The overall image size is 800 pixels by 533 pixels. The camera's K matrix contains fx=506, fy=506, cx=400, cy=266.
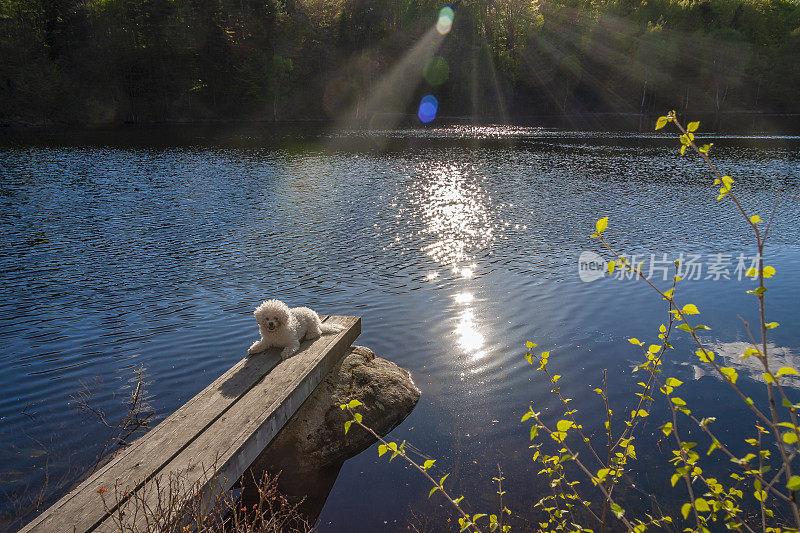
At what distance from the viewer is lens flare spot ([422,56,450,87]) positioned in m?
90.5

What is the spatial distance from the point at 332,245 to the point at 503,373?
942cm

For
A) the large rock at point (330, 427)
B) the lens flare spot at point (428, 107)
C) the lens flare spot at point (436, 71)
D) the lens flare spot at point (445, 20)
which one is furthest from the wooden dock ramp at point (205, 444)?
the lens flare spot at point (445, 20)

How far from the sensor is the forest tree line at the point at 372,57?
245 feet

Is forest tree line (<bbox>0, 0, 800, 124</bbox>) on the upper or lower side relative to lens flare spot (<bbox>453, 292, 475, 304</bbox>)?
upper

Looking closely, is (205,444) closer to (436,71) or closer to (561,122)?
(561,122)

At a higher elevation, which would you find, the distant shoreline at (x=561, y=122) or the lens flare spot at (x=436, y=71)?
the lens flare spot at (x=436, y=71)

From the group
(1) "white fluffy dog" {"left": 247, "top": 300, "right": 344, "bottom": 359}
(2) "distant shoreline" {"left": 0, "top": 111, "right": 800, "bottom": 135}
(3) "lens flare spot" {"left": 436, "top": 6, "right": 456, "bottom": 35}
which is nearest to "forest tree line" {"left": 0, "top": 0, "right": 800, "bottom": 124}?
(3) "lens flare spot" {"left": 436, "top": 6, "right": 456, "bottom": 35}

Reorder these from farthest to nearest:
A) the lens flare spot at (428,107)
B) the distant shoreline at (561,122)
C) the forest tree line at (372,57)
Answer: the lens flare spot at (428,107) < the forest tree line at (372,57) < the distant shoreline at (561,122)

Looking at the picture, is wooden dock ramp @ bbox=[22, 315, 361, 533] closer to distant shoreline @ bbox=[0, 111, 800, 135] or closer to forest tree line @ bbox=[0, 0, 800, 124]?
distant shoreline @ bbox=[0, 111, 800, 135]

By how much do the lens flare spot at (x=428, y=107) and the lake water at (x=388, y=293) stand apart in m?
60.9

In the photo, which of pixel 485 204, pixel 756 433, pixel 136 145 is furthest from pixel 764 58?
pixel 756 433

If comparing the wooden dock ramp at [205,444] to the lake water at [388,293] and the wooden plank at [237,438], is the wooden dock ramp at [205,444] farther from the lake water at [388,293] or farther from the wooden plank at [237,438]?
the lake water at [388,293]

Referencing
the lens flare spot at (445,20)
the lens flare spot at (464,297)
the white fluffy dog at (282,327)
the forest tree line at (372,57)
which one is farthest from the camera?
the lens flare spot at (445,20)

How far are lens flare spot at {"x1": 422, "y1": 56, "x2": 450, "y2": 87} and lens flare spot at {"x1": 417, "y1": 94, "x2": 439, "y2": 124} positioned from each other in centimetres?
268
